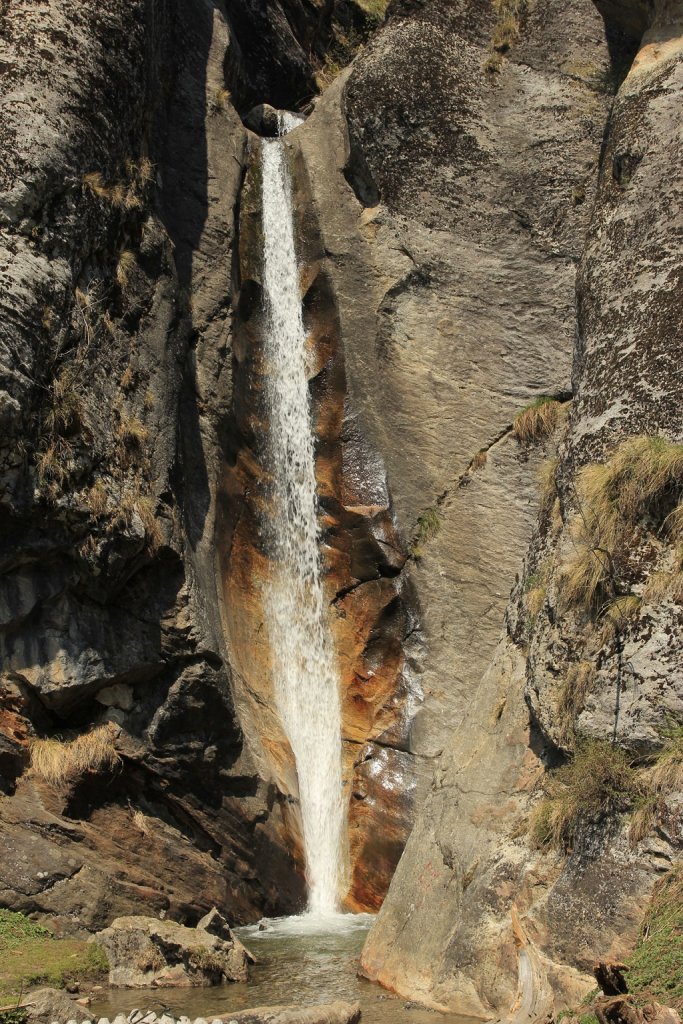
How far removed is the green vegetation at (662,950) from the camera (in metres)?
6.65

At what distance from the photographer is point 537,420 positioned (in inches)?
637

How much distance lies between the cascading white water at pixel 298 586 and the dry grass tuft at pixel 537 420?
10.8 feet

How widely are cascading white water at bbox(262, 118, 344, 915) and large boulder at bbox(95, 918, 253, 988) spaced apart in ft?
13.4

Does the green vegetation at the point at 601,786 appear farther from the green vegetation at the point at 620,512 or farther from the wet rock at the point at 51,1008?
the wet rock at the point at 51,1008

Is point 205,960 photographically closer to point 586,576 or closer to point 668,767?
point 668,767

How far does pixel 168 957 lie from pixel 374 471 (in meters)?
8.27

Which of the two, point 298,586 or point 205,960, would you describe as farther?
point 298,586

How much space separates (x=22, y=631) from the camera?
11.8 meters

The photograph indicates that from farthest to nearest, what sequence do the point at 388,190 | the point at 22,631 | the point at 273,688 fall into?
the point at 388,190, the point at 273,688, the point at 22,631

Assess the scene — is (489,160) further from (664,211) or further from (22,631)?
(22,631)

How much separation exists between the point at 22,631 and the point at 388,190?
33.3 ft

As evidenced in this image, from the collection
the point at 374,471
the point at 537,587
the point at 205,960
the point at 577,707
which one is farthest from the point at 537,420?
the point at 205,960

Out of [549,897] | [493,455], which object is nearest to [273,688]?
[493,455]

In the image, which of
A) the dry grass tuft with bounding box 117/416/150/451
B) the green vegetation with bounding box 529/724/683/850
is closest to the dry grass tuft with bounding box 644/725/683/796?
the green vegetation with bounding box 529/724/683/850
